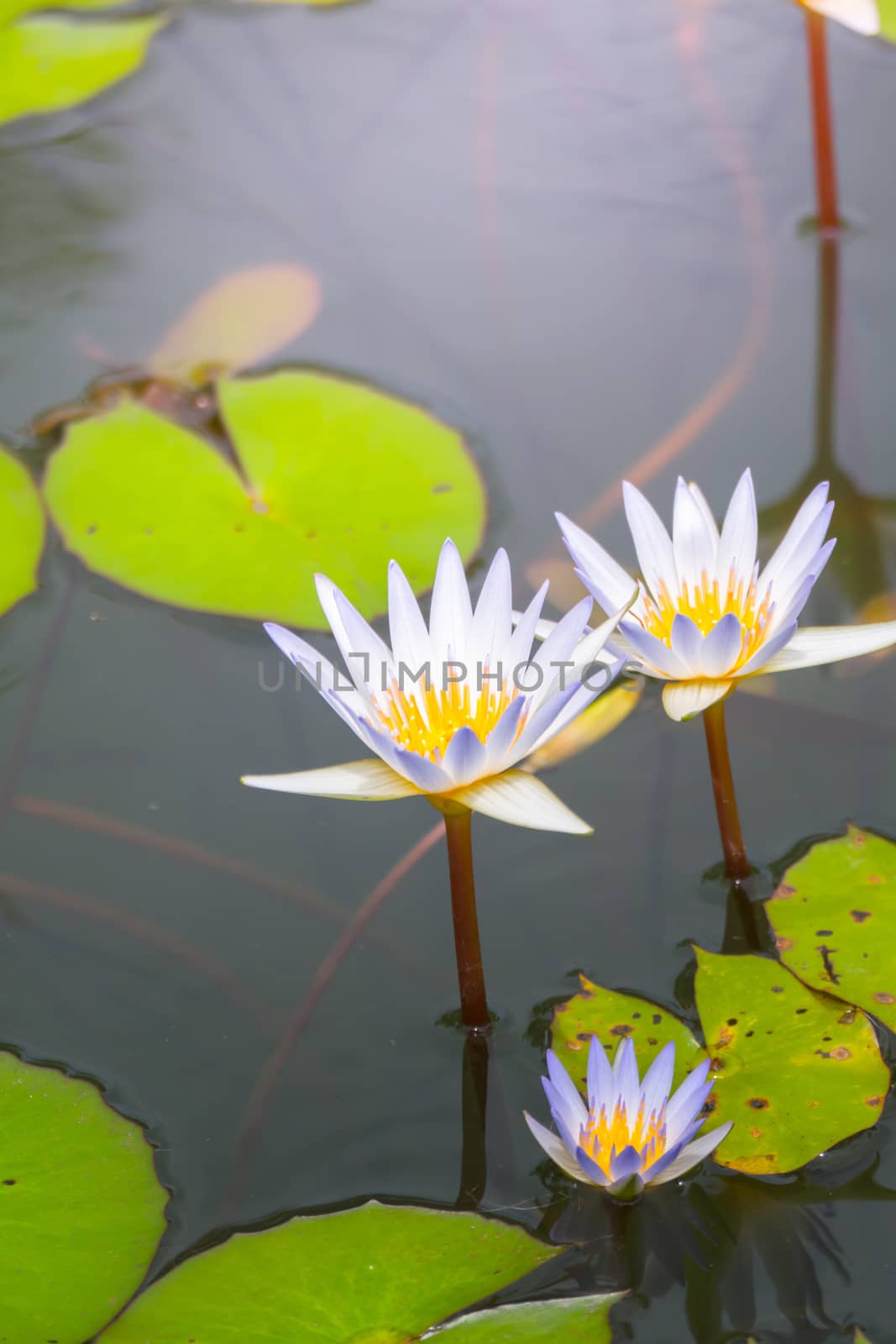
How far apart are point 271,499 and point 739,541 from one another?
1.07 m

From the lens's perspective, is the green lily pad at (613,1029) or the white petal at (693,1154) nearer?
the white petal at (693,1154)

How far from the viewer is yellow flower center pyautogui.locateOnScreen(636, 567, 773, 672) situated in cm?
160

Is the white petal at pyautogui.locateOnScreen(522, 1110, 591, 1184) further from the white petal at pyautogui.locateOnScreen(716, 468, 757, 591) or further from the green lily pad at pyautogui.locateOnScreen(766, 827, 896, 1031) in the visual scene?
the white petal at pyautogui.locateOnScreen(716, 468, 757, 591)

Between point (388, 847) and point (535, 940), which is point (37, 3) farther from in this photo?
point (535, 940)

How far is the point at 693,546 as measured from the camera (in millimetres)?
1664

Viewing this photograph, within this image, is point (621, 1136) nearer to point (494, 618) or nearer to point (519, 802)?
point (519, 802)

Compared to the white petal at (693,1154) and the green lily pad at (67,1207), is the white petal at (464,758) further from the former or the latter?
the green lily pad at (67,1207)

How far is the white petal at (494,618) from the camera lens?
153 centimetres

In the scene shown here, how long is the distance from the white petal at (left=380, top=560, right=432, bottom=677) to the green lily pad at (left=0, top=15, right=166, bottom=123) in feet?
8.48

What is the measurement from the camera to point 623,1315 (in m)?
1.36

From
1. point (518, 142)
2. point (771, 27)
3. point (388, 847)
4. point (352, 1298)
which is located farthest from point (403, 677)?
point (771, 27)

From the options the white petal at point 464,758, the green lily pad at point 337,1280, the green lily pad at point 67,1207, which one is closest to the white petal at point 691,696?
the white petal at point 464,758

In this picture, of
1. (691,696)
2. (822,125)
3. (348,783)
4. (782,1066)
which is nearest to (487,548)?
(691,696)

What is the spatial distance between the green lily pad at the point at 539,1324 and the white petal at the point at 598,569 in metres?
0.88
